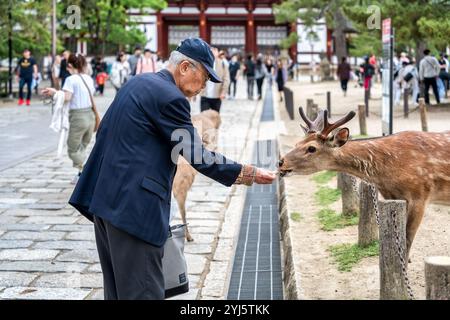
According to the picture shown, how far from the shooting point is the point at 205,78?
3676 mm

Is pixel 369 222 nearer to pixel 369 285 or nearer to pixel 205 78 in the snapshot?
pixel 369 285

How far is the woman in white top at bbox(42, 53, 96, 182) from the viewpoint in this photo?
9367mm

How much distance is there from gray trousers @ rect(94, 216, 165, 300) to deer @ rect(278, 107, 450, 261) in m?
1.95

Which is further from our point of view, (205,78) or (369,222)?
(369,222)

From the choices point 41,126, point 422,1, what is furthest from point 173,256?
point 422,1

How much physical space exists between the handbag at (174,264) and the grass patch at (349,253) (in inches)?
85.3

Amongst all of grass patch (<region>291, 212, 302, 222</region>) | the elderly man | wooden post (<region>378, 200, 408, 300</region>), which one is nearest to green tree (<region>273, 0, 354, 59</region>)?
grass patch (<region>291, 212, 302, 222</region>)

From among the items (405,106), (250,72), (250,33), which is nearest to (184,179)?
(405,106)

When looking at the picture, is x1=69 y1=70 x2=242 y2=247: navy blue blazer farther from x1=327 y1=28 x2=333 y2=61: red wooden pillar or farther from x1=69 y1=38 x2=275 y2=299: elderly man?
x1=327 y1=28 x2=333 y2=61: red wooden pillar

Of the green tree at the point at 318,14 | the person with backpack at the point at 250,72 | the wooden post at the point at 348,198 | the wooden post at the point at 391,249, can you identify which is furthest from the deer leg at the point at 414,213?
the green tree at the point at 318,14

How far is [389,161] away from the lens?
5.44 meters

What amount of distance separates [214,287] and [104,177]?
8.07ft

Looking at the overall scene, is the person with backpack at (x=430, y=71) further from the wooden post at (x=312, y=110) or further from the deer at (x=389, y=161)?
the deer at (x=389, y=161)

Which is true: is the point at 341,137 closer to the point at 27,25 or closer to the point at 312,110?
the point at 312,110
